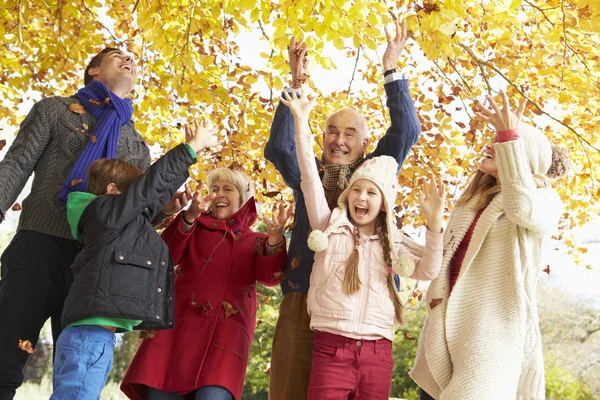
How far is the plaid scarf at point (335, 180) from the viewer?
2867mm

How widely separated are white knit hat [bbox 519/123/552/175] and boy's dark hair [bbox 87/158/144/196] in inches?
57.9

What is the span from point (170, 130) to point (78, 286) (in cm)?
370

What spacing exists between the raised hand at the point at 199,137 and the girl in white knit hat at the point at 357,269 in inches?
13.5

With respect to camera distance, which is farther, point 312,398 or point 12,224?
point 12,224

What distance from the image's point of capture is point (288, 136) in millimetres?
2932

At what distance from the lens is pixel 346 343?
2.49m

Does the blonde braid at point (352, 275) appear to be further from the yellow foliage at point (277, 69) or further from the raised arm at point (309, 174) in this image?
the yellow foliage at point (277, 69)

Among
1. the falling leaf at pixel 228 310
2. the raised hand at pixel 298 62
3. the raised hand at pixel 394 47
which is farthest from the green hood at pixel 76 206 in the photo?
the raised hand at pixel 394 47

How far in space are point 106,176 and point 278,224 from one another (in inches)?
26.4

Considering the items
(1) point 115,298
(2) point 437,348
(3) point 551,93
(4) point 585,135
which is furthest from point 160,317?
(4) point 585,135

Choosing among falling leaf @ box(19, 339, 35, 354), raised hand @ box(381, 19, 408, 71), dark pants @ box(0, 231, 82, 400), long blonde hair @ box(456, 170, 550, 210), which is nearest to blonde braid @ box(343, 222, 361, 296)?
long blonde hair @ box(456, 170, 550, 210)

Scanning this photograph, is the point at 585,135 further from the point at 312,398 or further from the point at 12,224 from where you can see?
the point at 12,224

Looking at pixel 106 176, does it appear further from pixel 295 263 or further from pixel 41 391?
pixel 41 391

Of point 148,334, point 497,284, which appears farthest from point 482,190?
point 148,334
